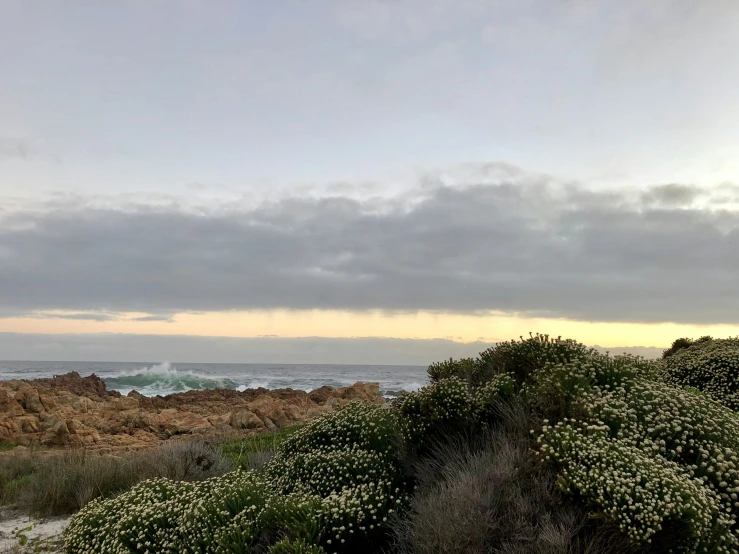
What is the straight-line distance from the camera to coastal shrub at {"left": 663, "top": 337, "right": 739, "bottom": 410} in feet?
42.9

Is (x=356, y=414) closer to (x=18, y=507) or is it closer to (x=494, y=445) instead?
(x=494, y=445)

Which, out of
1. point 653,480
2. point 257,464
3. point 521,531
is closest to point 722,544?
point 653,480

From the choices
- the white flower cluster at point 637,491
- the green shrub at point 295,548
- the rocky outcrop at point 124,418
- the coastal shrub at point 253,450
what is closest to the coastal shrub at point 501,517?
the white flower cluster at point 637,491

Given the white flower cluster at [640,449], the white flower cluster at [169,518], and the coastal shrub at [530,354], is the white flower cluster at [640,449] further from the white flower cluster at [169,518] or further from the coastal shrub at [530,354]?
the white flower cluster at [169,518]

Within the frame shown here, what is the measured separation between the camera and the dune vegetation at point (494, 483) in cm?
510

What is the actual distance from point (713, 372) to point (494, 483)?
1072 cm

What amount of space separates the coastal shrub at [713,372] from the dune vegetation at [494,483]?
6.26 metres

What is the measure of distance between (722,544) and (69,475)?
34.1 feet

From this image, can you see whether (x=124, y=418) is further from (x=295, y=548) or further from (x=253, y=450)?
(x=295, y=548)

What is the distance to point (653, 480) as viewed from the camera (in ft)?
16.6

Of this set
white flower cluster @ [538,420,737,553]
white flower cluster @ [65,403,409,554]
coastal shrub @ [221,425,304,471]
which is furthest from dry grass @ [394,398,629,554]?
coastal shrub @ [221,425,304,471]

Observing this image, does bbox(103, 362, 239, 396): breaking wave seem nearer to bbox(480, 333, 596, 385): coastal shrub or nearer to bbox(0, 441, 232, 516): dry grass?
bbox(0, 441, 232, 516): dry grass

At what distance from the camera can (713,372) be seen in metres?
13.8

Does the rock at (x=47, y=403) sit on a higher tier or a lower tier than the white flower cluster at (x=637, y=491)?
lower
